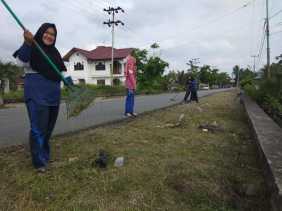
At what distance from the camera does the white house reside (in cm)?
5303

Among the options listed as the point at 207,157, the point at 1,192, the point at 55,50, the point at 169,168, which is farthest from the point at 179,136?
the point at 1,192

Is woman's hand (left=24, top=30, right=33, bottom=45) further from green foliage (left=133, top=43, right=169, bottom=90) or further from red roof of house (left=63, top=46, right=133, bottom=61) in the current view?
red roof of house (left=63, top=46, right=133, bottom=61)

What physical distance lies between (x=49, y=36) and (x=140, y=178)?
1840 millimetres

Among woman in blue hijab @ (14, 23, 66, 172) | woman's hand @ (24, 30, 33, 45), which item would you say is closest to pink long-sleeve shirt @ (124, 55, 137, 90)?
woman in blue hijab @ (14, 23, 66, 172)

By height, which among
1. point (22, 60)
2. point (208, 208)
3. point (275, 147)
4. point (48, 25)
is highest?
point (48, 25)

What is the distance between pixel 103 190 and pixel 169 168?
3.13 ft

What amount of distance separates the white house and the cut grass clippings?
4824 cm

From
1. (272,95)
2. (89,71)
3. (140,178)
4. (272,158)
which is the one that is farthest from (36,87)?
(89,71)

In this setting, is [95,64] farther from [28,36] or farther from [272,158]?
[272,158]

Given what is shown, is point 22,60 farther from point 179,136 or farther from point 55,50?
point 179,136

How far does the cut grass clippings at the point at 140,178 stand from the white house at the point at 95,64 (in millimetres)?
48245

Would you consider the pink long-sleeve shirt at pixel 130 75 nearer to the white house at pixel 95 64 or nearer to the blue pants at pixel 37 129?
the blue pants at pixel 37 129

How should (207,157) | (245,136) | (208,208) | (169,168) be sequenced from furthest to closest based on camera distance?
(245,136) → (207,157) → (169,168) → (208,208)

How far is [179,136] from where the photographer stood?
576 cm
